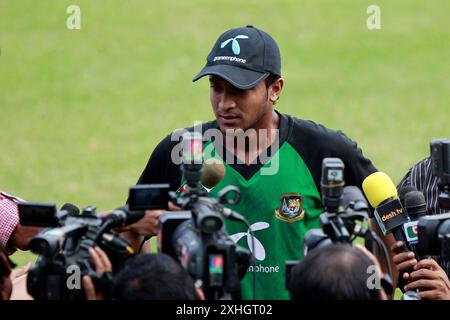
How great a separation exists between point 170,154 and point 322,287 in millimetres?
1935

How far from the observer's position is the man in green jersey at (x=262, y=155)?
6.17 meters

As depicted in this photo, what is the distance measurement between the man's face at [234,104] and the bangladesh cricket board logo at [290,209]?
46 centimetres

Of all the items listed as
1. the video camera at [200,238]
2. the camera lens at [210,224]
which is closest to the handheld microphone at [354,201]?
the video camera at [200,238]

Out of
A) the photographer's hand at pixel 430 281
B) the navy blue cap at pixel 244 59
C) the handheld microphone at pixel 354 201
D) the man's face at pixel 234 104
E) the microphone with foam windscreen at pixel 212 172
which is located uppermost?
the navy blue cap at pixel 244 59

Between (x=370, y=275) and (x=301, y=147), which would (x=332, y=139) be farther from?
(x=370, y=275)

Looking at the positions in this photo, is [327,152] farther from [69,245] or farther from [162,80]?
[162,80]

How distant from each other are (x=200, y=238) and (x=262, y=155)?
57.8 inches

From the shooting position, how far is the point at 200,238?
501 cm

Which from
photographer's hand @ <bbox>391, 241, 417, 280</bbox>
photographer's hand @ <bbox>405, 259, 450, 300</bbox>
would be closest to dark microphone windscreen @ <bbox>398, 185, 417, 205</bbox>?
photographer's hand @ <bbox>391, 241, 417, 280</bbox>

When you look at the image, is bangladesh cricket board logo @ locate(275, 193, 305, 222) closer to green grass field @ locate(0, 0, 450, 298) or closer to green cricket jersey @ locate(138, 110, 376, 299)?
green cricket jersey @ locate(138, 110, 376, 299)

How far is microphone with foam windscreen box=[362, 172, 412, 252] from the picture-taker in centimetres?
580

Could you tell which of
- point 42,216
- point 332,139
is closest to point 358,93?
point 332,139

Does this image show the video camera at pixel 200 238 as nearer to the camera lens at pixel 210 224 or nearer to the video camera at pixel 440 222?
the camera lens at pixel 210 224

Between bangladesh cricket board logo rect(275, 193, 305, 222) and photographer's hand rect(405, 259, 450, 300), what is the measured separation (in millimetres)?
690
